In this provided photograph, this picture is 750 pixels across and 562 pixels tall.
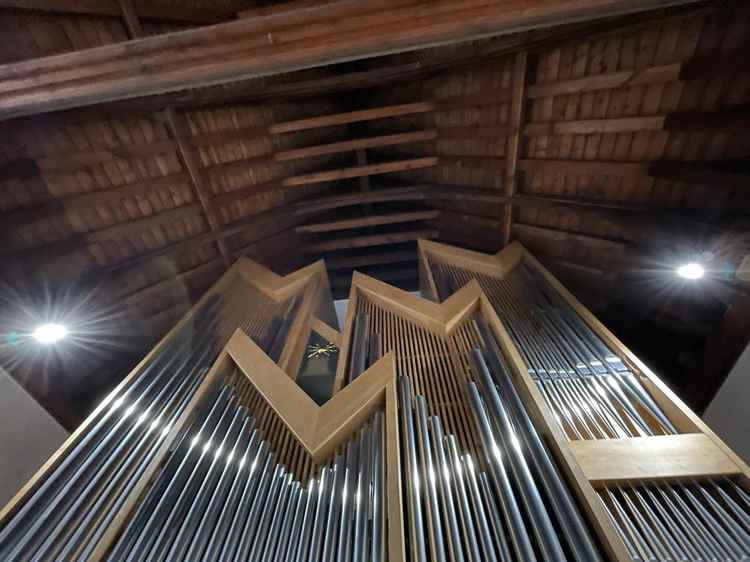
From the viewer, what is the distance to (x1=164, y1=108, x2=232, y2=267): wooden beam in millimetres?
5715

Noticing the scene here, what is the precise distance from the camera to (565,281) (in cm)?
744

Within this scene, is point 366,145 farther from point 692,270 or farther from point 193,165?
point 692,270

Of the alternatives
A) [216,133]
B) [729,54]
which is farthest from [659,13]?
[216,133]

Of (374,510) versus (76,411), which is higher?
(76,411)

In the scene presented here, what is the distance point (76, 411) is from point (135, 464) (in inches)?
139

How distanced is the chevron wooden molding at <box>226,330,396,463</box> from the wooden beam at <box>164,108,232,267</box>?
368 centimetres

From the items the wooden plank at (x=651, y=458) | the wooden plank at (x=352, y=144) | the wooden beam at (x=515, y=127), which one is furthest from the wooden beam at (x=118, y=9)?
the wooden plank at (x=651, y=458)

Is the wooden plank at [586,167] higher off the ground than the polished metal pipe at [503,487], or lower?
higher

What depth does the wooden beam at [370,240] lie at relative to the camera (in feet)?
29.8

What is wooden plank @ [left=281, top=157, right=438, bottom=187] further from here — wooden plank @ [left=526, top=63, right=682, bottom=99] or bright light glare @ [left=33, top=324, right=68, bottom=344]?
bright light glare @ [left=33, top=324, right=68, bottom=344]

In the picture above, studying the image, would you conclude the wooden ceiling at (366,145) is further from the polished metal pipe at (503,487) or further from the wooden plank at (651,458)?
the polished metal pipe at (503,487)

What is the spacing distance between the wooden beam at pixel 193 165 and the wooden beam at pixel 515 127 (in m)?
5.90

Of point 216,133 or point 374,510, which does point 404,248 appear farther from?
point 374,510

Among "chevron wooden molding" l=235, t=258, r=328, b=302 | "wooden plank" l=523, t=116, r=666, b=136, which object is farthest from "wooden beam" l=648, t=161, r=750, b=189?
"chevron wooden molding" l=235, t=258, r=328, b=302
